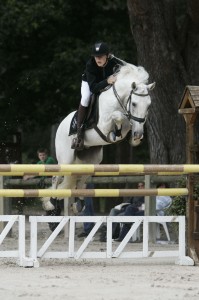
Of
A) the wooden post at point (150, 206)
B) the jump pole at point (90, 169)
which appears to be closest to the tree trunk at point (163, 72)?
the wooden post at point (150, 206)

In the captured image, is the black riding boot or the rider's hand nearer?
the rider's hand

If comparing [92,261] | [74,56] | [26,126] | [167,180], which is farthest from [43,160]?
[26,126]

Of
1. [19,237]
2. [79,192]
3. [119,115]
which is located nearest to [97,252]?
[79,192]

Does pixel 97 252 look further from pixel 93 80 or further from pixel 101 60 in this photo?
pixel 101 60

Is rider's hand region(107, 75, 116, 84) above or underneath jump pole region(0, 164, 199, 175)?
above

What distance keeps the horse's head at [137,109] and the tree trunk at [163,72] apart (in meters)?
4.01

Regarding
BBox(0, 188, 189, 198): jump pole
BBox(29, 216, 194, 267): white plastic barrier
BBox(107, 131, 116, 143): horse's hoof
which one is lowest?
BBox(29, 216, 194, 267): white plastic barrier

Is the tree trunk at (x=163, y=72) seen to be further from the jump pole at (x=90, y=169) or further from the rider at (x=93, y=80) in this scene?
the jump pole at (x=90, y=169)

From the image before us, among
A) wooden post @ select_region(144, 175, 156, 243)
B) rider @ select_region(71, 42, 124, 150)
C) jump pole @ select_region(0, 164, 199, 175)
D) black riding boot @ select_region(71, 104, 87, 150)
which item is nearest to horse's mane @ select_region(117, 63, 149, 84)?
rider @ select_region(71, 42, 124, 150)

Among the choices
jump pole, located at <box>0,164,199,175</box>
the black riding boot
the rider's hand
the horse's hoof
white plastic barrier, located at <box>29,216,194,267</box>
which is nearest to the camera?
jump pole, located at <box>0,164,199,175</box>

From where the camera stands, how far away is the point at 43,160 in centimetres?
1394

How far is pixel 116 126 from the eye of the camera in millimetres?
9867

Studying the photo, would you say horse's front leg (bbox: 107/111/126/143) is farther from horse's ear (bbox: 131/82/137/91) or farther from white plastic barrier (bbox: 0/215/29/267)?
white plastic barrier (bbox: 0/215/29/267)

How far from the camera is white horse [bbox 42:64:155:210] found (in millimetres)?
9617
